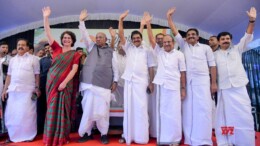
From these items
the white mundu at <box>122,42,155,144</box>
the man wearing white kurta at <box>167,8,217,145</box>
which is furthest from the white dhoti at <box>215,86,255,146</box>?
the white mundu at <box>122,42,155,144</box>

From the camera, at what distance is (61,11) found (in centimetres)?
519

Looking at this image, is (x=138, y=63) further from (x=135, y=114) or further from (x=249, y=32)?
(x=249, y=32)

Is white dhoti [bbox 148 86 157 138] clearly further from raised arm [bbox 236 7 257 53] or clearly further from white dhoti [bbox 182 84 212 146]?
raised arm [bbox 236 7 257 53]

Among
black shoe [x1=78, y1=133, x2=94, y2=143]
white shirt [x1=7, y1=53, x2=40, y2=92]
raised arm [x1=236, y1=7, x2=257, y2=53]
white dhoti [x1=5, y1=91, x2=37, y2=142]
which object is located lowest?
black shoe [x1=78, y1=133, x2=94, y2=143]

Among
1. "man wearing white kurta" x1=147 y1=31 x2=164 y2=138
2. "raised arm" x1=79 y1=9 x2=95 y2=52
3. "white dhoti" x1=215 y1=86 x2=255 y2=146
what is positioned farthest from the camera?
"man wearing white kurta" x1=147 y1=31 x2=164 y2=138

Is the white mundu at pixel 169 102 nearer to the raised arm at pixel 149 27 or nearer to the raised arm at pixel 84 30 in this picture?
the raised arm at pixel 149 27

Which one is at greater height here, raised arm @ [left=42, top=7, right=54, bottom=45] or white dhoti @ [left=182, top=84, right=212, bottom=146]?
raised arm @ [left=42, top=7, right=54, bottom=45]

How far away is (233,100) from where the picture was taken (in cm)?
263

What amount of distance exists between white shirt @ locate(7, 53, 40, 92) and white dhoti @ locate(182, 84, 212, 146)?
2120 millimetres

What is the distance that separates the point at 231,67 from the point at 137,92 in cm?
124

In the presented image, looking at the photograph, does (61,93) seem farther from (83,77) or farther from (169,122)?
(169,122)

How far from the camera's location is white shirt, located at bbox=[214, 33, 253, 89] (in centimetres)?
264

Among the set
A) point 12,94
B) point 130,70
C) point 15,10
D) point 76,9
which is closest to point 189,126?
point 130,70

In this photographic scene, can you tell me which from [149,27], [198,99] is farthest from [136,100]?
[149,27]
